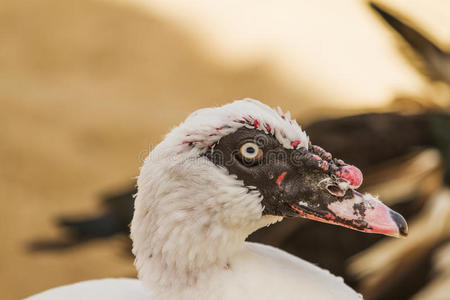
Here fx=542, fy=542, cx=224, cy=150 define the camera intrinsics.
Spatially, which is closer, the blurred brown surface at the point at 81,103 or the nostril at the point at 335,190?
the nostril at the point at 335,190

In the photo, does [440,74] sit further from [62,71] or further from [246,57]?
[62,71]

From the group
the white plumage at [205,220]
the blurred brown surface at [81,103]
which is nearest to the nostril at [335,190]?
the white plumage at [205,220]

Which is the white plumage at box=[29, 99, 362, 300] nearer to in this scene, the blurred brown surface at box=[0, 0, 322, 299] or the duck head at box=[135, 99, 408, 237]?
the duck head at box=[135, 99, 408, 237]

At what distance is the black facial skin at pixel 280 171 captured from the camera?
4.93 ft

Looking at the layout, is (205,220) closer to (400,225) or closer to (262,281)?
(262,281)

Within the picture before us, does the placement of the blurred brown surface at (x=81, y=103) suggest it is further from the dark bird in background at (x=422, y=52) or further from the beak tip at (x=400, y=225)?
the beak tip at (x=400, y=225)

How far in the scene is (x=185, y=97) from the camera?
230 inches

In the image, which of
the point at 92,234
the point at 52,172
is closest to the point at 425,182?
the point at 92,234

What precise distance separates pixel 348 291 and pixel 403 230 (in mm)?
279

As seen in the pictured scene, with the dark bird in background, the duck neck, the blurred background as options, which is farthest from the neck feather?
the dark bird in background

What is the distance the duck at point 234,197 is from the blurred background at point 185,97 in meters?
1.54

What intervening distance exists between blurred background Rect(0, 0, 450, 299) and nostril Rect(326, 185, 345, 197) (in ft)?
5.22

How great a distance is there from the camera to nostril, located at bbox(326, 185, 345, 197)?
1507 mm

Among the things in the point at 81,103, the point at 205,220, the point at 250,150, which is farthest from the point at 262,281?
the point at 81,103
